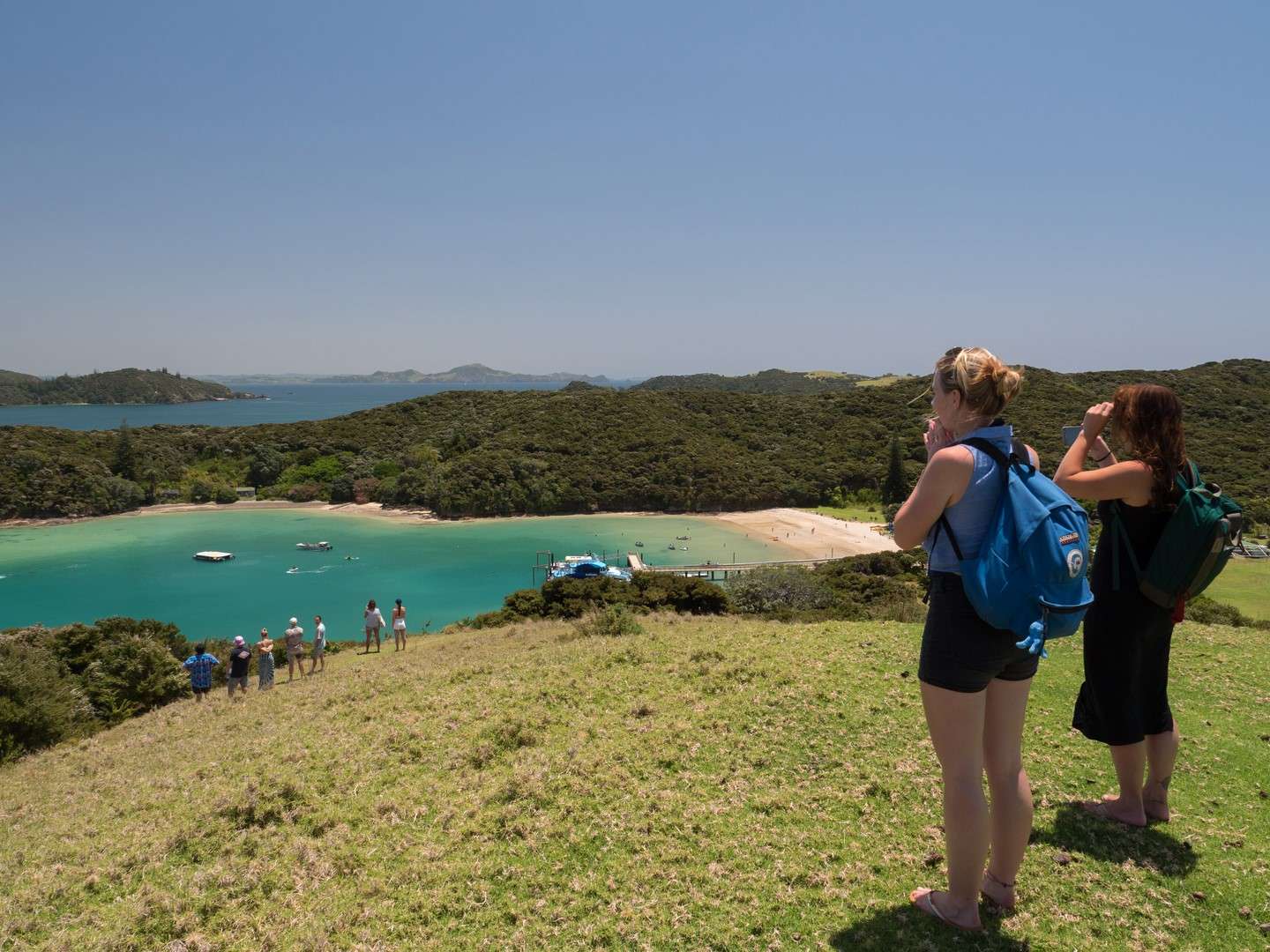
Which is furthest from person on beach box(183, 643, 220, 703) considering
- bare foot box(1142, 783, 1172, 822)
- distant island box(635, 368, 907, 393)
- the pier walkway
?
distant island box(635, 368, 907, 393)

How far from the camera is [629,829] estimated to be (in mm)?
4066

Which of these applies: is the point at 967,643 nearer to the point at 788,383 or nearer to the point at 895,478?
the point at 895,478

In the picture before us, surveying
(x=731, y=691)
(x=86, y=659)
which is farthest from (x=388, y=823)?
(x=86, y=659)

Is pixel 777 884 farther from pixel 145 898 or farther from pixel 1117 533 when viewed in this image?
pixel 145 898

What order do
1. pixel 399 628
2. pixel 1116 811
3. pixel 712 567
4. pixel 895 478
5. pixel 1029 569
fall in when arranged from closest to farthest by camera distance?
pixel 1029 569 → pixel 1116 811 → pixel 399 628 → pixel 712 567 → pixel 895 478

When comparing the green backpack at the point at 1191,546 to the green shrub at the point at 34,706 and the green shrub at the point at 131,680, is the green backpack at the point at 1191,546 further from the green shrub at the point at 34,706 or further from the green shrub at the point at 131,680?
the green shrub at the point at 131,680

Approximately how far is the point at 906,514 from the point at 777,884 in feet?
7.09

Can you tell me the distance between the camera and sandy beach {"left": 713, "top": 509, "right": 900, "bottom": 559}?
4200cm

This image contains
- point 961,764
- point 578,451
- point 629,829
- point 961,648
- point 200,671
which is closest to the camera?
point 961,648

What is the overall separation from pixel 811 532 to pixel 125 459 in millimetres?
58784

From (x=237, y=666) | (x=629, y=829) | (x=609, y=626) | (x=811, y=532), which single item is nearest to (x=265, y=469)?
(x=811, y=532)

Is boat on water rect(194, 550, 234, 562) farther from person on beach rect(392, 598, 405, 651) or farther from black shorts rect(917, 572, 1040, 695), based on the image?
black shorts rect(917, 572, 1040, 695)

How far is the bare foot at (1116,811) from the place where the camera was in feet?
11.8

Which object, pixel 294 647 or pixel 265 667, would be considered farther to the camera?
pixel 294 647
